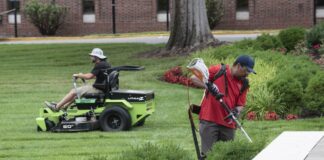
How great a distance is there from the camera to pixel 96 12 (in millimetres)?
39094

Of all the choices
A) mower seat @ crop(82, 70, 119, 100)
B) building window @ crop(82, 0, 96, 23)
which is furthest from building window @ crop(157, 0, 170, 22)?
mower seat @ crop(82, 70, 119, 100)

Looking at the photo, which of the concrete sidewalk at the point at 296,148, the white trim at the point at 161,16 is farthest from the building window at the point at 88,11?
the concrete sidewalk at the point at 296,148

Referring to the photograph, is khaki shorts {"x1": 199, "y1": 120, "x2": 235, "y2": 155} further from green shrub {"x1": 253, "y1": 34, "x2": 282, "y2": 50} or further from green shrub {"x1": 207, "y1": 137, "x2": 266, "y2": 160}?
green shrub {"x1": 253, "y1": 34, "x2": 282, "y2": 50}

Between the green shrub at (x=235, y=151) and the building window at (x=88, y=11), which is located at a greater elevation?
the building window at (x=88, y=11)

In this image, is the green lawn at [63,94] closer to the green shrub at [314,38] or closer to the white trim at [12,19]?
the green shrub at [314,38]

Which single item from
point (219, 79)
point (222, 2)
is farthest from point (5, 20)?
point (219, 79)

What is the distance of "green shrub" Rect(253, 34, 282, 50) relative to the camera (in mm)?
20969

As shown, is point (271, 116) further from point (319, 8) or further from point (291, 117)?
point (319, 8)

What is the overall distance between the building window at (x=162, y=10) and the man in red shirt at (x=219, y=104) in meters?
30.0

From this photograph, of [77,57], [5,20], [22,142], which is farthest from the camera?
[5,20]

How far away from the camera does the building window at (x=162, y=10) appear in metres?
38.5

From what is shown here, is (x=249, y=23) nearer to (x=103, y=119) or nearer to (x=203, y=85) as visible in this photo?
(x=103, y=119)

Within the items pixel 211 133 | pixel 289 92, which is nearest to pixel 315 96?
pixel 289 92

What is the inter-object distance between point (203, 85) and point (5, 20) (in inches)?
1298
